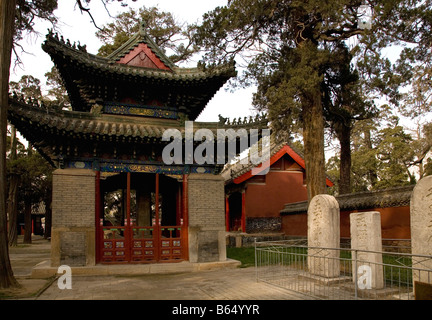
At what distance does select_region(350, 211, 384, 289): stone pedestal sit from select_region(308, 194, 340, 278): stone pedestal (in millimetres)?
397

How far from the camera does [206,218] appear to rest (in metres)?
11.5

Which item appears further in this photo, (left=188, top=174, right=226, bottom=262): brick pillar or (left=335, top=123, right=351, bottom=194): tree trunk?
(left=335, top=123, right=351, bottom=194): tree trunk

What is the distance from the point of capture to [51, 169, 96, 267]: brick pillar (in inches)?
400

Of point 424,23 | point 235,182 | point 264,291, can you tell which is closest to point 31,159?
point 235,182

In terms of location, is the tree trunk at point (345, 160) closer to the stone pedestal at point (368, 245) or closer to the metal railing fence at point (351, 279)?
the metal railing fence at point (351, 279)

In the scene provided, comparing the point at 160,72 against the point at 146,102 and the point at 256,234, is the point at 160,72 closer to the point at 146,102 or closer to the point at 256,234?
the point at 146,102

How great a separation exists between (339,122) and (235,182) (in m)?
7.01

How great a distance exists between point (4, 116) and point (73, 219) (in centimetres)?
359

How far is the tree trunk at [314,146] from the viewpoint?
12.2 meters
